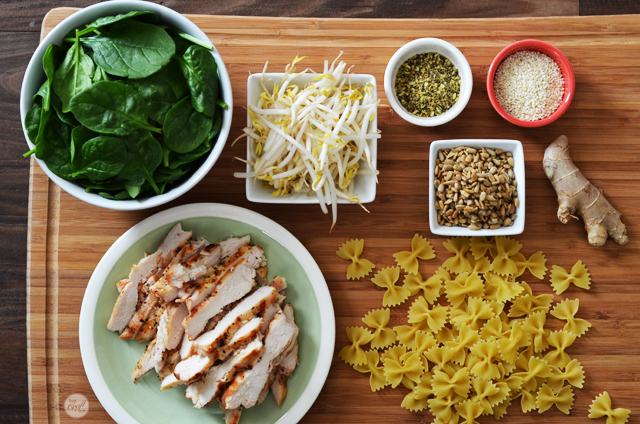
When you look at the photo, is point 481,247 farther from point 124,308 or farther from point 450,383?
point 124,308

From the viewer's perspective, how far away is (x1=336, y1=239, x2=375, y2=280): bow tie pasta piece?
99.2 inches

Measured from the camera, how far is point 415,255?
2.53 metres

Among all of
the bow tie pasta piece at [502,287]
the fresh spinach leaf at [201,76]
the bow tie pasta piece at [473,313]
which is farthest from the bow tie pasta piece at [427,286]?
the fresh spinach leaf at [201,76]

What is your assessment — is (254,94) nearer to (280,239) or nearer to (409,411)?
(280,239)

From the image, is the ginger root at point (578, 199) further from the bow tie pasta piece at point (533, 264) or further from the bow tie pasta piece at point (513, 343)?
the bow tie pasta piece at point (513, 343)

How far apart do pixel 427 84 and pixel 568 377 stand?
1.78 m

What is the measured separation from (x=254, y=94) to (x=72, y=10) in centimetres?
114

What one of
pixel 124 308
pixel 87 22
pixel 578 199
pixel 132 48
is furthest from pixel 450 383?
pixel 87 22

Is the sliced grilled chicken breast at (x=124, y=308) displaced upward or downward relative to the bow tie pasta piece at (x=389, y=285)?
upward

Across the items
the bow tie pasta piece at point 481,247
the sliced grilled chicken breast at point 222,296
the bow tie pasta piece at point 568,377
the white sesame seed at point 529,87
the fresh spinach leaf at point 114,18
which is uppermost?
the fresh spinach leaf at point 114,18

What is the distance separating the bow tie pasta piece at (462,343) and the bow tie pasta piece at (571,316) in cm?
49

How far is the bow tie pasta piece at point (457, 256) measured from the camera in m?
2.54

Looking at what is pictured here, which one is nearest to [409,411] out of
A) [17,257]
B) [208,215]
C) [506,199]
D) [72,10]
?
[506,199]

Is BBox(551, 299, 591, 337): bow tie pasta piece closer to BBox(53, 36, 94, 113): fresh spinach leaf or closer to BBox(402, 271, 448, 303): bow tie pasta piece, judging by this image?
BBox(402, 271, 448, 303): bow tie pasta piece
